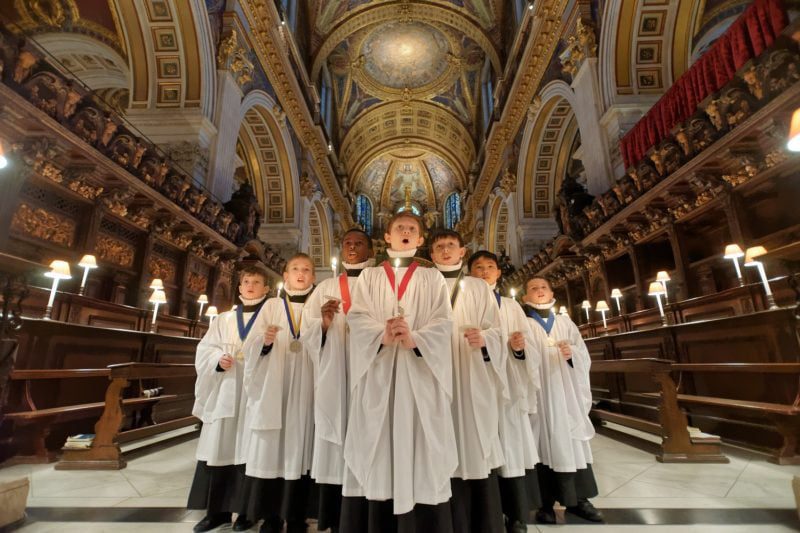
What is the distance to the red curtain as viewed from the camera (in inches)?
186

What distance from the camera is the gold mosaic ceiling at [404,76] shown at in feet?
55.1

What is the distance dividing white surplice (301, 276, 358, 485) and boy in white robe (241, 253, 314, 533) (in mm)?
245

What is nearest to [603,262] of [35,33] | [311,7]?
[35,33]

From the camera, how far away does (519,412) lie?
2.24 m

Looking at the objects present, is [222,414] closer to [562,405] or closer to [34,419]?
[562,405]

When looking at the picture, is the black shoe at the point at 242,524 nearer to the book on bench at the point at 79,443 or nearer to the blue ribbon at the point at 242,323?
the blue ribbon at the point at 242,323

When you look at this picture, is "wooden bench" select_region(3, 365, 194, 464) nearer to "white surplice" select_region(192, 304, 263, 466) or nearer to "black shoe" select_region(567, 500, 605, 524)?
"white surplice" select_region(192, 304, 263, 466)

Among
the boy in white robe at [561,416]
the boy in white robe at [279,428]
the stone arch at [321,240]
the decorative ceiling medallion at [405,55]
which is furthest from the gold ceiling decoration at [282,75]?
the boy in white robe at [561,416]

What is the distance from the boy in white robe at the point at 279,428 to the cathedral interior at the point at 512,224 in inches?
26.6

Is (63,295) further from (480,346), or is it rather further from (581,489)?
(581,489)

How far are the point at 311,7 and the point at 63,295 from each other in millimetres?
15695

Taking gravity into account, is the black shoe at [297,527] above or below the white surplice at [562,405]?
below

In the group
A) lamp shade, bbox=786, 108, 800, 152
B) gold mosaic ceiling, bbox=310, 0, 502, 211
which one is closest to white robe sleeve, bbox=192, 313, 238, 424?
lamp shade, bbox=786, 108, 800, 152

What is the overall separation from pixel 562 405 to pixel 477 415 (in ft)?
3.22
